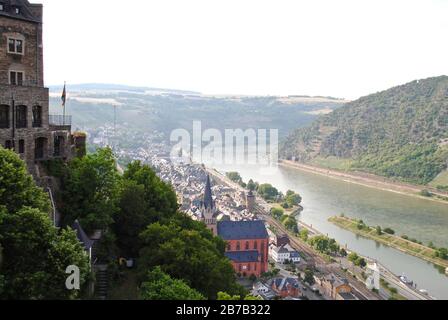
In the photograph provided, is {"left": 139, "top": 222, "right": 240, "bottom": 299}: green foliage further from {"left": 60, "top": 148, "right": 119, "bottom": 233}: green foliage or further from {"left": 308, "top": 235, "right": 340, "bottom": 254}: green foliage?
→ {"left": 308, "top": 235, "right": 340, "bottom": 254}: green foliage

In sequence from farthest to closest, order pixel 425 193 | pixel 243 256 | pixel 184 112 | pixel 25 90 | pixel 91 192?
pixel 184 112
pixel 425 193
pixel 243 256
pixel 91 192
pixel 25 90

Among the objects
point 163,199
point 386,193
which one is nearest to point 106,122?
point 386,193

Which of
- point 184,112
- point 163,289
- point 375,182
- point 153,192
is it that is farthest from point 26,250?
point 184,112

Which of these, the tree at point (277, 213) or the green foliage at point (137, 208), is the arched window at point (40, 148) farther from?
the tree at point (277, 213)

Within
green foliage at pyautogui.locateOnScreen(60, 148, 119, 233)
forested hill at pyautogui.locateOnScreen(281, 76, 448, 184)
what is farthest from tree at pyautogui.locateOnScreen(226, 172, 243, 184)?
green foliage at pyautogui.locateOnScreen(60, 148, 119, 233)

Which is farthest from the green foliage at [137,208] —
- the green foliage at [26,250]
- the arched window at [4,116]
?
the green foliage at [26,250]

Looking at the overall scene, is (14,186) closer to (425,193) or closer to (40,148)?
(40,148)
